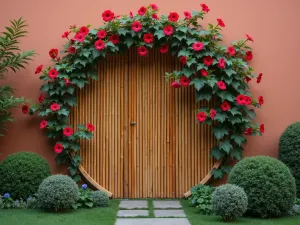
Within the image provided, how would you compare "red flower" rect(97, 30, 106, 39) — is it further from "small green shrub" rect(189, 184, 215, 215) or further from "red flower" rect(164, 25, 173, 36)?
"small green shrub" rect(189, 184, 215, 215)

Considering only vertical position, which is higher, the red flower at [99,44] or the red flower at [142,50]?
the red flower at [99,44]

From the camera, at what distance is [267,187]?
583 cm

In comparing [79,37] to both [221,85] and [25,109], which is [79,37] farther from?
[221,85]

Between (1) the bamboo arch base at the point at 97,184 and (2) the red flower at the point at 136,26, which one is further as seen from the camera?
(1) the bamboo arch base at the point at 97,184

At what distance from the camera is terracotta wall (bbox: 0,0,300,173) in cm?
752

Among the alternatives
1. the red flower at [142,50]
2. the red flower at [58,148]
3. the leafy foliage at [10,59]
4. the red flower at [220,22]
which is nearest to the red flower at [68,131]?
the red flower at [58,148]

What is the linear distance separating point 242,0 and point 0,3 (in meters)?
3.68

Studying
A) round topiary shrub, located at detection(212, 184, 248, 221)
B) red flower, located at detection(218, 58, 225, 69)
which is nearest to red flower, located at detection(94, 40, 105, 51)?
red flower, located at detection(218, 58, 225, 69)

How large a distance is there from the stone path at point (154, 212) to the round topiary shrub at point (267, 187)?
841mm

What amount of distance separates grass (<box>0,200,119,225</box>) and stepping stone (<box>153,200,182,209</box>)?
622 millimetres

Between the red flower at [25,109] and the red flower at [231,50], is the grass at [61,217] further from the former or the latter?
the red flower at [231,50]

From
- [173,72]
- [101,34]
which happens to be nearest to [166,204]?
[173,72]

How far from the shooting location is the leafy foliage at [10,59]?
281 inches

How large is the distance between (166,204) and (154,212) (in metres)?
0.65
